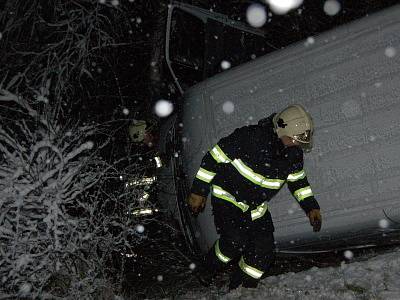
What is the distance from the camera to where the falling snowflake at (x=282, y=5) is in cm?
740

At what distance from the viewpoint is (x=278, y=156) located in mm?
3156

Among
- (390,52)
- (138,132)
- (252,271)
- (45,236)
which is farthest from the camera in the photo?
(138,132)

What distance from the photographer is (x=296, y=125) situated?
9.65ft

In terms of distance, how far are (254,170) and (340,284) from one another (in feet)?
3.53

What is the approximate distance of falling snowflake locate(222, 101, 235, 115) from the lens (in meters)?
3.72

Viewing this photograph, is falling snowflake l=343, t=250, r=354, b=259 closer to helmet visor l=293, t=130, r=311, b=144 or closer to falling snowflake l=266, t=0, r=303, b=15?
helmet visor l=293, t=130, r=311, b=144

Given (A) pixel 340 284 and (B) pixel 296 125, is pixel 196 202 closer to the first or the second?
(B) pixel 296 125

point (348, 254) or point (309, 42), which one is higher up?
point (309, 42)

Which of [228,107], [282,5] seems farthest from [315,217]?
[282,5]

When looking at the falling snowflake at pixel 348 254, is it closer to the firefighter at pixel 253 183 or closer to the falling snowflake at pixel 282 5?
the firefighter at pixel 253 183

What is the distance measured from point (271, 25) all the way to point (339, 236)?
17.6 feet

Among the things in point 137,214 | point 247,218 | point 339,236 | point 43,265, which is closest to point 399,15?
point 339,236

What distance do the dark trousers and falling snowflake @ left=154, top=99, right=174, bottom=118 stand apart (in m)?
2.93

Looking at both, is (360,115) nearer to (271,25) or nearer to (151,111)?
(151,111)
